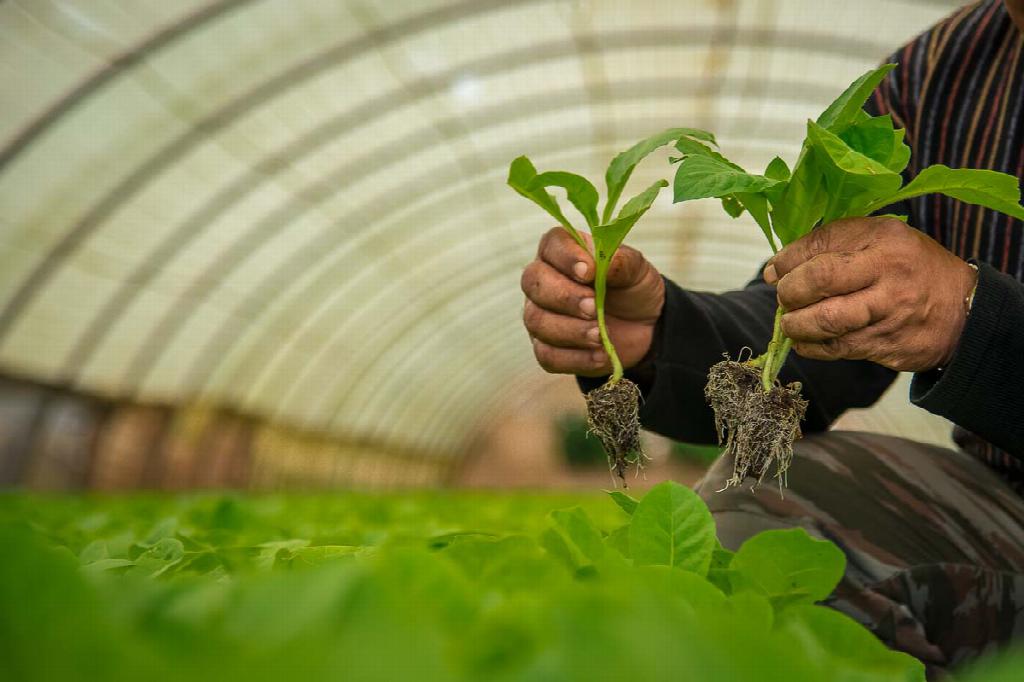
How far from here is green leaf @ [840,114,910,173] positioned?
1.39 m

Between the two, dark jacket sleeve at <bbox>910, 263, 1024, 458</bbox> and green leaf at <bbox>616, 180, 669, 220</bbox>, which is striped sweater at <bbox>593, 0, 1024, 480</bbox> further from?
green leaf at <bbox>616, 180, 669, 220</bbox>

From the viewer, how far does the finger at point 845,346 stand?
141 centimetres

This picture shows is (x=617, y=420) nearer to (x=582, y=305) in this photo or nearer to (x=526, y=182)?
(x=582, y=305)

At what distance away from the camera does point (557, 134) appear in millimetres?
11875

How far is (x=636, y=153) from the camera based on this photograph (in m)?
1.43

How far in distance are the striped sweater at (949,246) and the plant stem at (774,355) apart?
250 mm

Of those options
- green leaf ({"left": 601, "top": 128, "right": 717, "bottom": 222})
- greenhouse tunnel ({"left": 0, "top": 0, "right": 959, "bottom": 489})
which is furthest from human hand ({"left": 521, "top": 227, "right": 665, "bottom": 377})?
greenhouse tunnel ({"left": 0, "top": 0, "right": 959, "bottom": 489})

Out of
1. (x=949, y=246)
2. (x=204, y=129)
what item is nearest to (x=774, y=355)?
(x=949, y=246)

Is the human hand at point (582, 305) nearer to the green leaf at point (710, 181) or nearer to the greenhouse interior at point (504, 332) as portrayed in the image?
the greenhouse interior at point (504, 332)

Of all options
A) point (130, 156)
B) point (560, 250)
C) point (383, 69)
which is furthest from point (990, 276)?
point (130, 156)

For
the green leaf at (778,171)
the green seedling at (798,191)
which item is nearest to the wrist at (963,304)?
the green seedling at (798,191)

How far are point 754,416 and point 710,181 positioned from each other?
48 centimetres

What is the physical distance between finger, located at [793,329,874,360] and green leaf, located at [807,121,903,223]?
187 mm

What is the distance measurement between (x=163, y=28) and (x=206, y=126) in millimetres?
1687
